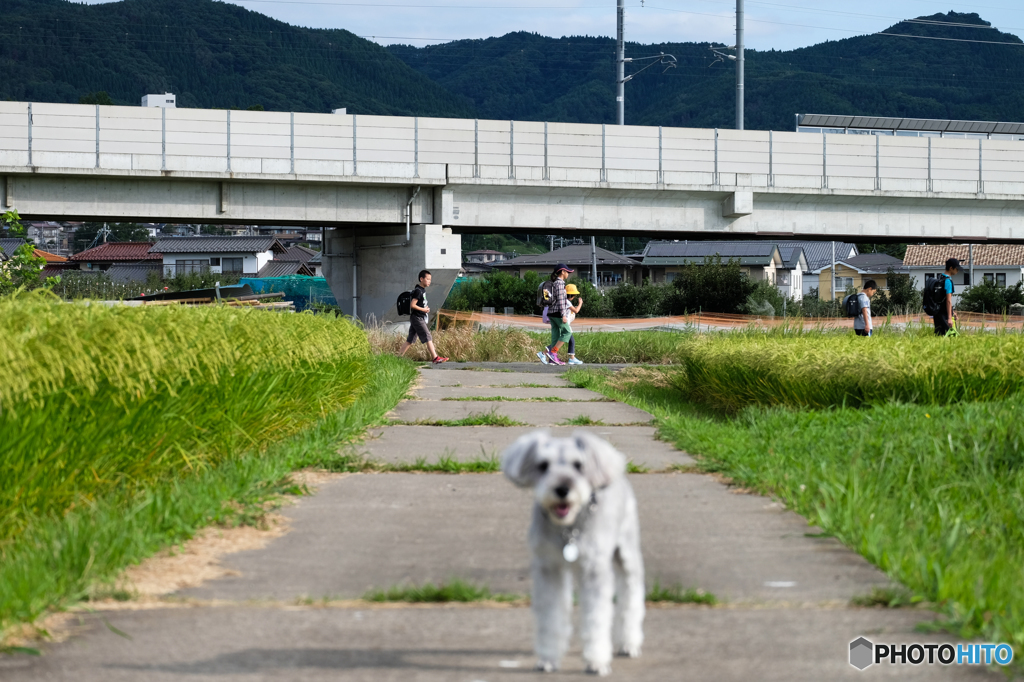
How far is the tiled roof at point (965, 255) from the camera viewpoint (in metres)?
89.1

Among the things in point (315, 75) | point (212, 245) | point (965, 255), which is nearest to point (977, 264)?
point (965, 255)

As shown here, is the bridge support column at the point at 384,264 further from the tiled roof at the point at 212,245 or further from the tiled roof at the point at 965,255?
the tiled roof at the point at 965,255

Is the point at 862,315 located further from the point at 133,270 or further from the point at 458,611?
the point at 133,270

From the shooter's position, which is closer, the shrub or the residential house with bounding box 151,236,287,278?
the shrub

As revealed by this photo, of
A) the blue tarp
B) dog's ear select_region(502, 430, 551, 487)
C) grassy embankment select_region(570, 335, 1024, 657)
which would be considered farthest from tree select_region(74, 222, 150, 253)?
dog's ear select_region(502, 430, 551, 487)

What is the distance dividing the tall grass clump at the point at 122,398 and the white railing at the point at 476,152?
91.3ft

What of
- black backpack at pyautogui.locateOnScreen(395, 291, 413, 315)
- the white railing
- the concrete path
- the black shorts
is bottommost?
the concrete path

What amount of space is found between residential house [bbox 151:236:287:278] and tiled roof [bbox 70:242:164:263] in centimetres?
252

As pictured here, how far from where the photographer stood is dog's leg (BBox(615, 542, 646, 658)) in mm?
3625

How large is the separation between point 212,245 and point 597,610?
10148cm

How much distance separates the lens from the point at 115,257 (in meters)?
103

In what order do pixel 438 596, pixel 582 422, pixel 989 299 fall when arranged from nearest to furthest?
pixel 438 596, pixel 582 422, pixel 989 299

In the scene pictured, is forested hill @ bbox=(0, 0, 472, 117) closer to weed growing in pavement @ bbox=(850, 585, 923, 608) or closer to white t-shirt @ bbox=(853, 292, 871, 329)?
white t-shirt @ bbox=(853, 292, 871, 329)

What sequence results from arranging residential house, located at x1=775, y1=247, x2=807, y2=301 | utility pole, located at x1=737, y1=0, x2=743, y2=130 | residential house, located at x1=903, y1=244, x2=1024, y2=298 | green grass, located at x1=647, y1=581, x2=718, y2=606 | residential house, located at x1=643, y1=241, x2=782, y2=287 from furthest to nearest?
1. residential house, located at x1=775, y1=247, x2=807, y2=301
2. residential house, located at x1=643, y1=241, x2=782, y2=287
3. residential house, located at x1=903, y1=244, x2=1024, y2=298
4. utility pole, located at x1=737, y1=0, x2=743, y2=130
5. green grass, located at x1=647, y1=581, x2=718, y2=606
